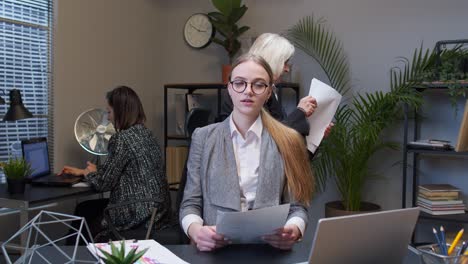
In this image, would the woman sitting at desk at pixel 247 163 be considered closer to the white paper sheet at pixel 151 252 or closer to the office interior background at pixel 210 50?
the white paper sheet at pixel 151 252

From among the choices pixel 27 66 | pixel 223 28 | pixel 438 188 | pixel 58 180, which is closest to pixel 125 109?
pixel 58 180

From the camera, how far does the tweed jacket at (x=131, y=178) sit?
2830 millimetres

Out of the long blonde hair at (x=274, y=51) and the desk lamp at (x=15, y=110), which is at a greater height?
the long blonde hair at (x=274, y=51)

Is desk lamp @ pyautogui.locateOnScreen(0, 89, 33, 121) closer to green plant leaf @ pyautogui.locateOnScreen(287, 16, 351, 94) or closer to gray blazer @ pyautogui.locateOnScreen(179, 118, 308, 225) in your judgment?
gray blazer @ pyautogui.locateOnScreen(179, 118, 308, 225)

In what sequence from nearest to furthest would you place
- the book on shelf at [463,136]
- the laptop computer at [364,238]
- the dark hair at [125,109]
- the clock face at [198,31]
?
the laptop computer at [364,238] < the dark hair at [125,109] < the book on shelf at [463,136] < the clock face at [198,31]

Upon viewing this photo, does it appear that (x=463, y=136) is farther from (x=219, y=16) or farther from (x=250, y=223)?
(x=250, y=223)

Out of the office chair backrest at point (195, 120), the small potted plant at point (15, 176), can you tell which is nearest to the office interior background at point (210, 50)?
the small potted plant at point (15, 176)

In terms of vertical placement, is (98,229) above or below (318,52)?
below

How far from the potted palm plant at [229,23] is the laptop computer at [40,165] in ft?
5.34

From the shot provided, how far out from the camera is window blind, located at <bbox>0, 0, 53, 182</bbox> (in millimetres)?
3268

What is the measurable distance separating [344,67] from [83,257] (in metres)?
3.25

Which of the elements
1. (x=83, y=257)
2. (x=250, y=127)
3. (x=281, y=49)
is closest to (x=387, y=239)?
(x=250, y=127)

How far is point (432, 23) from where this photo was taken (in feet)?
12.5

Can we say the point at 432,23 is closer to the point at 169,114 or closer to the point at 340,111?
the point at 340,111
